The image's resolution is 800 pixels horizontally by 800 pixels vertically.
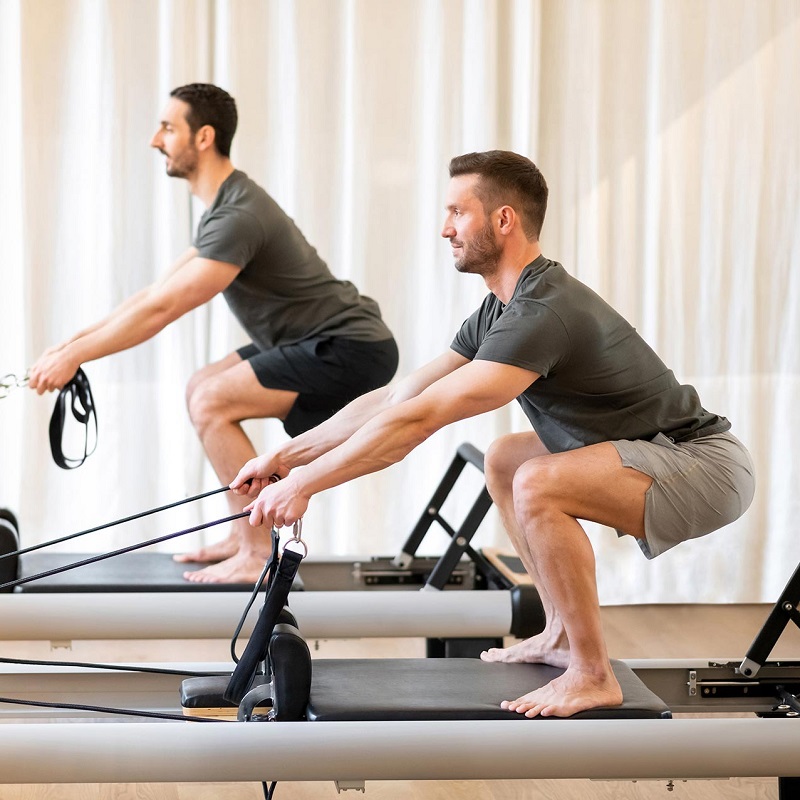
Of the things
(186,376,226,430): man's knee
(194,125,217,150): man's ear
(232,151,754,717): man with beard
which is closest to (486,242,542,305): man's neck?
(232,151,754,717): man with beard

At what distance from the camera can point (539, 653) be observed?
2537 millimetres

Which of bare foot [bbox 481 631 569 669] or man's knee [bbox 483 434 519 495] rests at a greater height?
man's knee [bbox 483 434 519 495]

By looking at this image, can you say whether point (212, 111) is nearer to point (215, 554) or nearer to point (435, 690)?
point (215, 554)

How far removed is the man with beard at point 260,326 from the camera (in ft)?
11.2

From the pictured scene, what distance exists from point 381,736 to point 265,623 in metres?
0.30

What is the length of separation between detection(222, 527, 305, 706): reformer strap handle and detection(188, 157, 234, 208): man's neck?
1.59 metres

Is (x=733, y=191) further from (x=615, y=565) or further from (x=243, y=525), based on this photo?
(x=243, y=525)

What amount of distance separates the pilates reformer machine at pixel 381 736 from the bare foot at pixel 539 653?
37mm

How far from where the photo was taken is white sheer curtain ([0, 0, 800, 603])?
4492mm

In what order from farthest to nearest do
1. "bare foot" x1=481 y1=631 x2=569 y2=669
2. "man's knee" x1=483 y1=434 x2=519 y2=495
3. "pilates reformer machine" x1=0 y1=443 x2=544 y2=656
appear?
1. "pilates reformer machine" x1=0 y1=443 x2=544 y2=656
2. "man's knee" x1=483 y1=434 x2=519 y2=495
3. "bare foot" x1=481 y1=631 x2=569 y2=669

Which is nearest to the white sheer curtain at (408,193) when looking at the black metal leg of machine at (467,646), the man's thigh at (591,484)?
the black metal leg of machine at (467,646)

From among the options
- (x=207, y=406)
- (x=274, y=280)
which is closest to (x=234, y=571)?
(x=207, y=406)

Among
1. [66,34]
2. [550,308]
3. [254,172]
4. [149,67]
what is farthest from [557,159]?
[550,308]

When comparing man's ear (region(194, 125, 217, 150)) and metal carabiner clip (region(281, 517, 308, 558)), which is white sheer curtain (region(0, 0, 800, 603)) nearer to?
man's ear (region(194, 125, 217, 150))
